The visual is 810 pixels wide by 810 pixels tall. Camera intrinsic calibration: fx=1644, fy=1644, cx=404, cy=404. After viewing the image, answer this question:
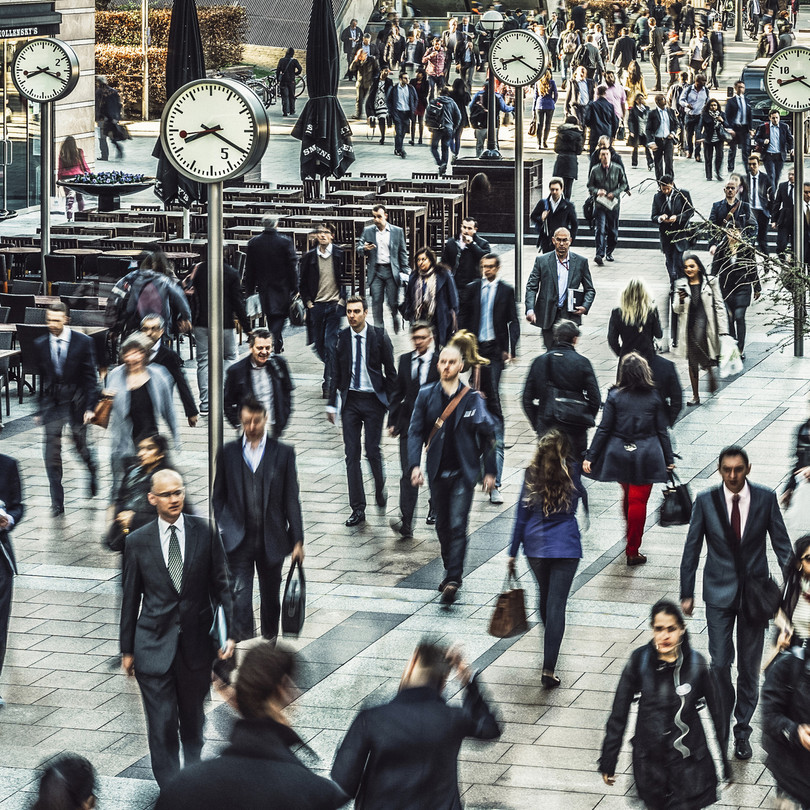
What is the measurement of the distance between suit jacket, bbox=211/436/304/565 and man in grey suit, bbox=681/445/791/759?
2.16 metres

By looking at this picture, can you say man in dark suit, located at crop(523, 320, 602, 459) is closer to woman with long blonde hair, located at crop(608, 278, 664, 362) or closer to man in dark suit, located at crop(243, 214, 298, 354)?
woman with long blonde hair, located at crop(608, 278, 664, 362)

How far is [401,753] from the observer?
218 inches

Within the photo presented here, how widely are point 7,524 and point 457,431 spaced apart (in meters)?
3.13

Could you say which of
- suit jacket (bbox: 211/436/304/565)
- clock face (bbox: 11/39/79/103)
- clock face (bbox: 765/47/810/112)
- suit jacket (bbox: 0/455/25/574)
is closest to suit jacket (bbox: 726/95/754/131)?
clock face (bbox: 765/47/810/112)

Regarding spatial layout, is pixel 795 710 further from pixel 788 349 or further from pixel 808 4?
pixel 808 4

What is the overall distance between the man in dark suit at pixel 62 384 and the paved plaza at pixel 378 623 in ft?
1.51

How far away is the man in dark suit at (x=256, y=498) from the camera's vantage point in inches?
350

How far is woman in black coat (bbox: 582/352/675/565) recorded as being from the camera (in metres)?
11.0

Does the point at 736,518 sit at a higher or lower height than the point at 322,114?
lower

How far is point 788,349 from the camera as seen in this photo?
19.0m

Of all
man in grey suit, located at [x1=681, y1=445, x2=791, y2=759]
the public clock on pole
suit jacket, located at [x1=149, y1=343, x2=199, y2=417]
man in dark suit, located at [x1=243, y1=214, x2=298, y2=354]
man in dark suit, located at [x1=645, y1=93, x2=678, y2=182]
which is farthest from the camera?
man in dark suit, located at [x1=645, y1=93, x2=678, y2=182]

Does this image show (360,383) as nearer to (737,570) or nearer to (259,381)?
(259,381)

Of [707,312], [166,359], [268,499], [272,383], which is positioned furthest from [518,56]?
[268,499]

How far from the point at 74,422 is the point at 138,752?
469 cm
